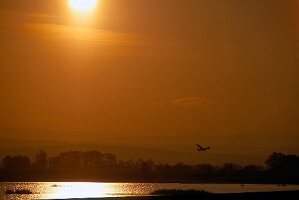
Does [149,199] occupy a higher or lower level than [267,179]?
lower

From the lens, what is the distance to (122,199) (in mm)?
18703

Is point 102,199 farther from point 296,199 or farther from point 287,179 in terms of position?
point 287,179

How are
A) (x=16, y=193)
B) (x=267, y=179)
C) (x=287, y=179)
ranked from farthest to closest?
(x=267, y=179) → (x=287, y=179) → (x=16, y=193)

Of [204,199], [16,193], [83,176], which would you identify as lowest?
[204,199]

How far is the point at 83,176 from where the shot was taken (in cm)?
7706

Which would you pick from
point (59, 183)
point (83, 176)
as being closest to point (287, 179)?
point (83, 176)

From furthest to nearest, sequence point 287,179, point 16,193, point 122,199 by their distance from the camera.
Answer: point 287,179 → point 16,193 → point 122,199

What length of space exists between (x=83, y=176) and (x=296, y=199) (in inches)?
2314

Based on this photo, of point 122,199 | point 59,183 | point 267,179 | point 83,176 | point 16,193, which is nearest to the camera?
point 122,199

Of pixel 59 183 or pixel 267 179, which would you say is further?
pixel 59 183

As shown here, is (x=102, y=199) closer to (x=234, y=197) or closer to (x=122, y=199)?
(x=122, y=199)

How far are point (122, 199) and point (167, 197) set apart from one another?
1.79 m

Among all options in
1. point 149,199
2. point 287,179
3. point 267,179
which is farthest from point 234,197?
point 267,179

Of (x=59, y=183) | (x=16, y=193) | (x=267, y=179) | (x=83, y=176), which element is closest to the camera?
(x=16, y=193)
